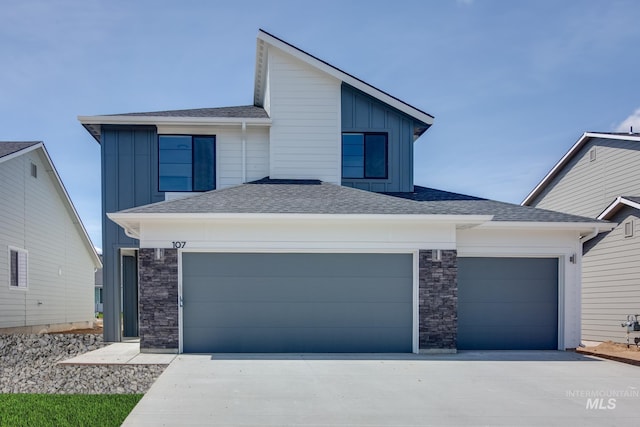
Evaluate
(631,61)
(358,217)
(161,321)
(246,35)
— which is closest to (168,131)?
(246,35)

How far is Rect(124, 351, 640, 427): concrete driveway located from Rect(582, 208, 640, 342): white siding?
4.98m

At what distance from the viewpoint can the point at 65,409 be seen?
5961mm

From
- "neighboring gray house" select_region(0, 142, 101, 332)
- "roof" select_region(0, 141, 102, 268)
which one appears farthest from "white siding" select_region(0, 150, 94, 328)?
"roof" select_region(0, 141, 102, 268)

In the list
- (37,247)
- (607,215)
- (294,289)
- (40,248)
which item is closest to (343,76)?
(294,289)

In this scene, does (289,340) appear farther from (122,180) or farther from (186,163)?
(122,180)

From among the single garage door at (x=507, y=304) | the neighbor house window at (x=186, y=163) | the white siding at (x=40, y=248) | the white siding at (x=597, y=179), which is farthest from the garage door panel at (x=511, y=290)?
the white siding at (x=40, y=248)

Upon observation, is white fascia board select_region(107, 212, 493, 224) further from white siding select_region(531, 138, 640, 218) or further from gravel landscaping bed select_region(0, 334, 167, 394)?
white siding select_region(531, 138, 640, 218)

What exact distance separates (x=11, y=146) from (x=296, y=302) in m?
11.6

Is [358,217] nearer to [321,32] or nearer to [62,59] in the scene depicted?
[321,32]

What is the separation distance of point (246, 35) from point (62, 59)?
4.91 meters

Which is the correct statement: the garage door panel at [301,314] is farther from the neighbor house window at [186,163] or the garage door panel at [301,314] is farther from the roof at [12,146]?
the roof at [12,146]

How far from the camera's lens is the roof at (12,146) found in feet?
47.0

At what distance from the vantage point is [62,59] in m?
12.5

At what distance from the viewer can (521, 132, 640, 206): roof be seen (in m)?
14.7
